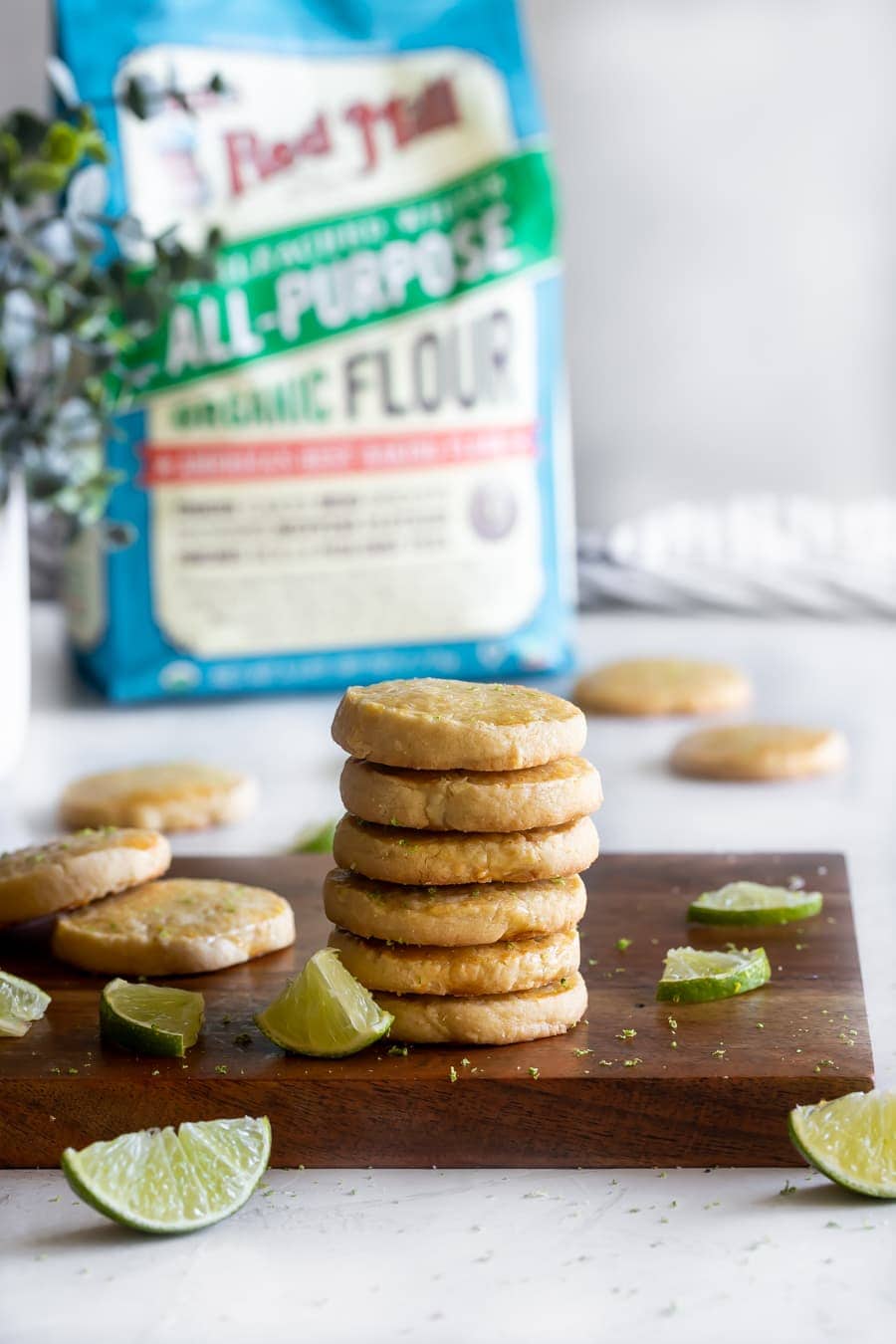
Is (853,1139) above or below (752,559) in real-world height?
below

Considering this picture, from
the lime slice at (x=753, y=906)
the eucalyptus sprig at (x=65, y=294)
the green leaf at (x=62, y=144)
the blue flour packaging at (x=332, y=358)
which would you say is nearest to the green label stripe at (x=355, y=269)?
the blue flour packaging at (x=332, y=358)

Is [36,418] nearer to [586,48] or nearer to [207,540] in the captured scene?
[207,540]

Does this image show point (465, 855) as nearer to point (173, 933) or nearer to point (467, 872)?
point (467, 872)

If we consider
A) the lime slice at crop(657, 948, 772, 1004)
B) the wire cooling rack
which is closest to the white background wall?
the wire cooling rack

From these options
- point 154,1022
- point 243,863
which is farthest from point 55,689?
point 154,1022

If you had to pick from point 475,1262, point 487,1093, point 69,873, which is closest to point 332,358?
point 69,873

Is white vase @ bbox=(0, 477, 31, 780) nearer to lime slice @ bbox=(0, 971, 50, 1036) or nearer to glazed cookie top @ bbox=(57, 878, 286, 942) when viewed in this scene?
glazed cookie top @ bbox=(57, 878, 286, 942)

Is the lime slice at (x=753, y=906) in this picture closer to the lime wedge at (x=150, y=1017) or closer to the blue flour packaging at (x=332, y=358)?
the lime wedge at (x=150, y=1017)
